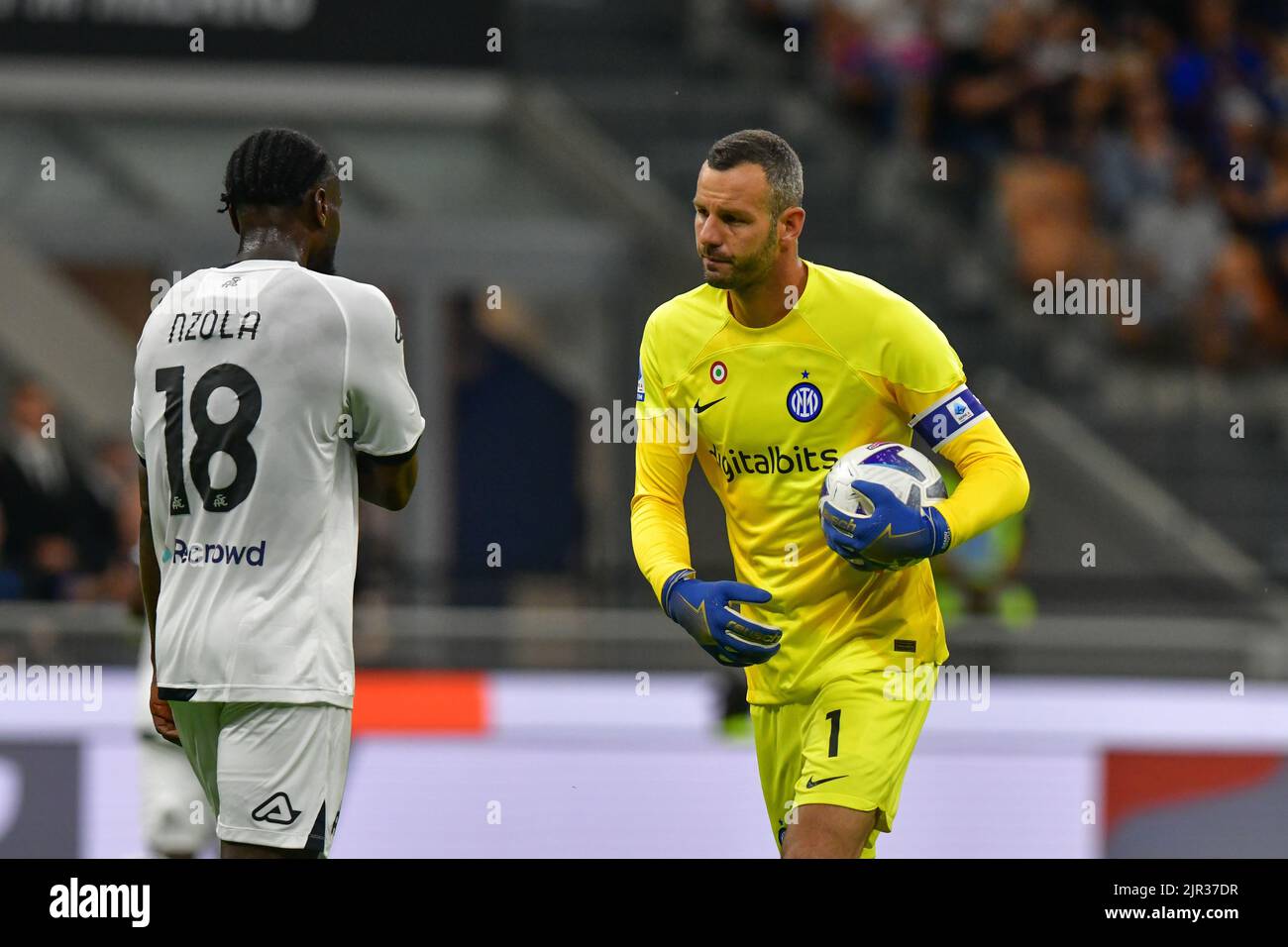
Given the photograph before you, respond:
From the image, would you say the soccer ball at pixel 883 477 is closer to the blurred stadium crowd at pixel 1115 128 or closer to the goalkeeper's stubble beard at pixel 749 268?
the goalkeeper's stubble beard at pixel 749 268

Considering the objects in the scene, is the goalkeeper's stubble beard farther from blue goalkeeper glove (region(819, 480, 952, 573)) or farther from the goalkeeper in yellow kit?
blue goalkeeper glove (region(819, 480, 952, 573))

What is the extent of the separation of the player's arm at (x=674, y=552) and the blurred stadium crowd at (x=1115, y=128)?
24.8 ft

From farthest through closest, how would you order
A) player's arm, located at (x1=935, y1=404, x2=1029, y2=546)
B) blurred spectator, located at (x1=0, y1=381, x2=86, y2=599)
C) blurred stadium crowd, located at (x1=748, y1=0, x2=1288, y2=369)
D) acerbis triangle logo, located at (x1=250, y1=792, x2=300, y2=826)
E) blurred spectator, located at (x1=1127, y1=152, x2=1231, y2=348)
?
blurred stadium crowd, located at (x1=748, y1=0, x2=1288, y2=369), blurred spectator, located at (x1=1127, y1=152, x2=1231, y2=348), blurred spectator, located at (x1=0, y1=381, x2=86, y2=599), player's arm, located at (x1=935, y1=404, x2=1029, y2=546), acerbis triangle logo, located at (x1=250, y1=792, x2=300, y2=826)

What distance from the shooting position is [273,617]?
4.25 metres

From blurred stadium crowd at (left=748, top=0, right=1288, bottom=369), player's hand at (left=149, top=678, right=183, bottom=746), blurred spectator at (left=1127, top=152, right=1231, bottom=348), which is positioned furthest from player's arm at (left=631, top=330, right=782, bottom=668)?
blurred spectator at (left=1127, top=152, right=1231, bottom=348)

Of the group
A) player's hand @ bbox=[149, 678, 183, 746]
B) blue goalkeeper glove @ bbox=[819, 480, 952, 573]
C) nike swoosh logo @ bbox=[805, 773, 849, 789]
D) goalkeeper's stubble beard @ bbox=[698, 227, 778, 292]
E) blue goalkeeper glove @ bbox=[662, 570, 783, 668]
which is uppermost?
goalkeeper's stubble beard @ bbox=[698, 227, 778, 292]

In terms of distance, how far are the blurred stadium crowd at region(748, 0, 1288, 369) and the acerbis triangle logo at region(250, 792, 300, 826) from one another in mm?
8950

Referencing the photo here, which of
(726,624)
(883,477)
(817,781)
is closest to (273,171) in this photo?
(726,624)

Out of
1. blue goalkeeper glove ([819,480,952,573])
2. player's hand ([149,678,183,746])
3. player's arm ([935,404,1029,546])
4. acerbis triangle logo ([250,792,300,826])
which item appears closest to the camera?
acerbis triangle logo ([250,792,300,826])

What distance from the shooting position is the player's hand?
175 inches

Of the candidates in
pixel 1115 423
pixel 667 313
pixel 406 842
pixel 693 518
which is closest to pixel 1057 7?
pixel 1115 423

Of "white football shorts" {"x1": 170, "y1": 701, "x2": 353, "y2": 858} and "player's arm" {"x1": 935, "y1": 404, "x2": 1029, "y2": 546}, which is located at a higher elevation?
"player's arm" {"x1": 935, "y1": 404, "x2": 1029, "y2": 546}

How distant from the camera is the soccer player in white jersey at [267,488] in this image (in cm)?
424

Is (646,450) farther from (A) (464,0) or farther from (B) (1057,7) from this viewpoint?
(B) (1057,7)
